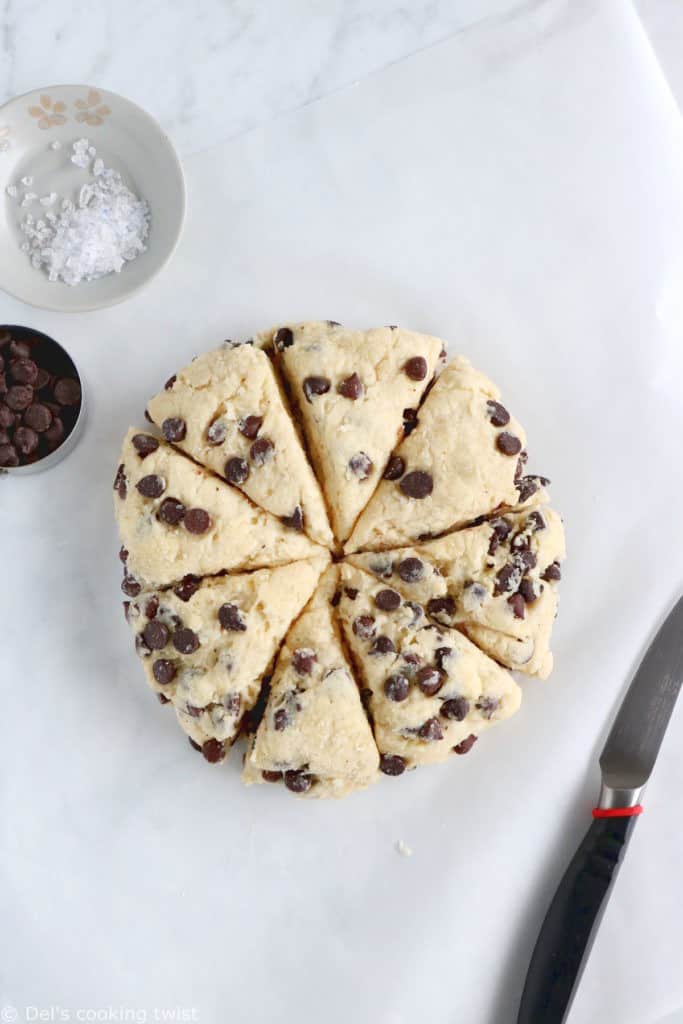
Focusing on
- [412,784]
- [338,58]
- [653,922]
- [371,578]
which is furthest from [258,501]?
[653,922]

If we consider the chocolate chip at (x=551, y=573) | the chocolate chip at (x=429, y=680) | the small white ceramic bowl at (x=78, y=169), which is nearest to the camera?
the chocolate chip at (x=429, y=680)

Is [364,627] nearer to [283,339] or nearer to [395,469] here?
[395,469]

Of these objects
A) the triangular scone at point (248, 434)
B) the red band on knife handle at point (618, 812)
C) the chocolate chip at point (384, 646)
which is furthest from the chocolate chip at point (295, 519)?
the red band on knife handle at point (618, 812)

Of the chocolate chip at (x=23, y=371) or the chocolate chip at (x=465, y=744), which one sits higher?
the chocolate chip at (x=23, y=371)

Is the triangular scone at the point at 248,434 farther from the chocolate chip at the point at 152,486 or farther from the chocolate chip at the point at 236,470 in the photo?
the chocolate chip at the point at 152,486

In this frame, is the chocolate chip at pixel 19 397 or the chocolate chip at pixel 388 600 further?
the chocolate chip at pixel 19 397

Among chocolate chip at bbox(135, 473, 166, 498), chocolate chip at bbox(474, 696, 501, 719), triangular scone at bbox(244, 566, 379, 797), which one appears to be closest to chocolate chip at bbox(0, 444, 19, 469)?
chocolate chip at bbox(135, 473, 166, 498)

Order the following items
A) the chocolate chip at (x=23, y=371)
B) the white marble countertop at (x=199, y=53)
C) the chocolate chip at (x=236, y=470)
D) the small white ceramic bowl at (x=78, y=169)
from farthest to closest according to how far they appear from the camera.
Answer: the white marble countertop at (x=199, y=53) → the small white ceramic bowl at (x=78, y=169) → the chocolate chip at (x=23, y=371) → the chocolate chip at (x=236, y=470)
